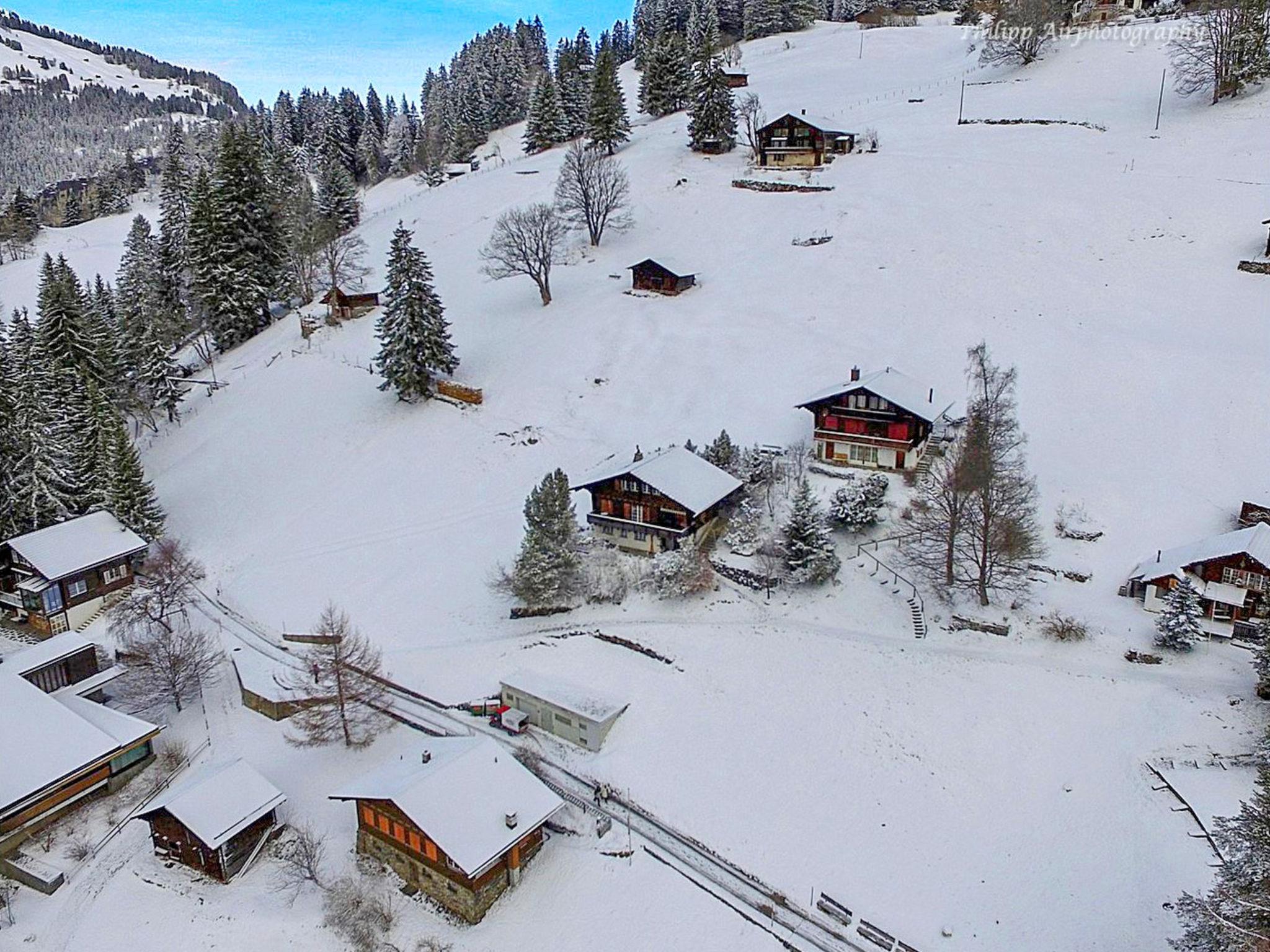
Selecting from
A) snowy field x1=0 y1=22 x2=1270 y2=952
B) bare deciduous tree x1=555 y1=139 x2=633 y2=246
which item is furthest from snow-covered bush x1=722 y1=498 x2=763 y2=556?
bare deciduous tree x1=555 y1=139 x2=633 y2=246

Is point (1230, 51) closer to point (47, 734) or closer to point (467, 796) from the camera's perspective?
point (467, 796)

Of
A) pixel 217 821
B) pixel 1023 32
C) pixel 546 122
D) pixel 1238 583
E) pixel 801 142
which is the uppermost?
pixel 1023 32

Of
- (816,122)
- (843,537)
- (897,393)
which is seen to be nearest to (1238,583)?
(843,537)

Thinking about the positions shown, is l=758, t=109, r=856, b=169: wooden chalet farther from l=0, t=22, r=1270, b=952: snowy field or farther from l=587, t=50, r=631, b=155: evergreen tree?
l=587, t=50, r=631, b=155: evergreen tree

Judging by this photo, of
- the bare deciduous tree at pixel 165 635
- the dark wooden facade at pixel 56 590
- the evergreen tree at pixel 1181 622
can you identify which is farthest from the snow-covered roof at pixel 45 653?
the evergreen tree at pixel 1181 622

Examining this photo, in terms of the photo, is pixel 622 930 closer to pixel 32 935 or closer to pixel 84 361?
pixel 32 935

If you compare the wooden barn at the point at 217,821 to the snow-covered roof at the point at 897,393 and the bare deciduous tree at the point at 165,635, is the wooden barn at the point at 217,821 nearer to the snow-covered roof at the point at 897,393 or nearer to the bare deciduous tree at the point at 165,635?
the bare deciduous tree at the point at 165,635
